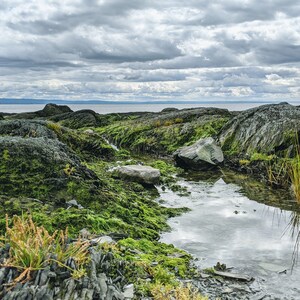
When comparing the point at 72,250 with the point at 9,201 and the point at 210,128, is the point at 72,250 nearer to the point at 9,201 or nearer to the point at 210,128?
the point at 9,201

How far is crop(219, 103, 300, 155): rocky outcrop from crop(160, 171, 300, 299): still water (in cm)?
503

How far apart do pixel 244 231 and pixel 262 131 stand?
1411 centimetres

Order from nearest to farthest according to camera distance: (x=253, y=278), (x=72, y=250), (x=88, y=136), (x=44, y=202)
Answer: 1. (x=72, y=250)
2. (x=253, y=278)
3. (x=44, y=202)
4. (x=88, y=136)

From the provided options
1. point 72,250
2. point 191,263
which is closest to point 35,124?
point 191,263

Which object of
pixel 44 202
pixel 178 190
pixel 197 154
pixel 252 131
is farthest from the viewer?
pixel 252 131

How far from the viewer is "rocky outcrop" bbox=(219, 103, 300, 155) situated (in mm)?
22906

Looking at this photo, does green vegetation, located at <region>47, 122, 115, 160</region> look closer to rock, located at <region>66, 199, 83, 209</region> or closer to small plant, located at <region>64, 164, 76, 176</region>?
small plant, located at <region>64, 164, 76, 176</region>

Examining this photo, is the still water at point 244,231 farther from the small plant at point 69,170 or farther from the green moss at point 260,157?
the small plant at point 69,170

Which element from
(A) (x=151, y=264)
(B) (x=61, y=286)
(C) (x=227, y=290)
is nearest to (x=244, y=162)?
(A) (x=151, y=264)

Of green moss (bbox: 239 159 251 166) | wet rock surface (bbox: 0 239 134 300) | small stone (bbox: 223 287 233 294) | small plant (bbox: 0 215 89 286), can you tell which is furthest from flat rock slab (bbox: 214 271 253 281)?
green moss (bbox: 239 159 251 166)

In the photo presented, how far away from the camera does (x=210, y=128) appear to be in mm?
32875

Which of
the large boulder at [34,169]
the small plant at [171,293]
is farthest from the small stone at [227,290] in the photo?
the large boulder at [34,169]

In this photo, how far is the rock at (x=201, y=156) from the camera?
2331 cm

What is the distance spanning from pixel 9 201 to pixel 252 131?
61.7ft
